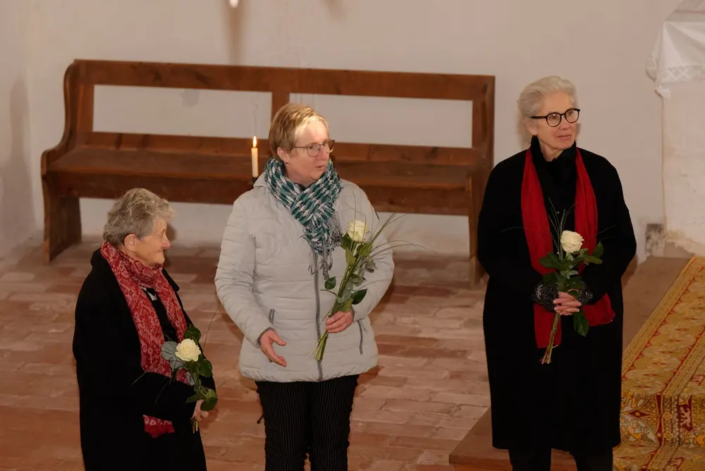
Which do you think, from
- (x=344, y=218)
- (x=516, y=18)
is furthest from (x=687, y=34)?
(x=344, y=218)

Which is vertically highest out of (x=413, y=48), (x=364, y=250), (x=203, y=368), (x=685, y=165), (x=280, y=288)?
(x=413, y=48)

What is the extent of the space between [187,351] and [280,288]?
36 centimetres

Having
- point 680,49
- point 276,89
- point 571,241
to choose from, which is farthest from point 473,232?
point 571,241

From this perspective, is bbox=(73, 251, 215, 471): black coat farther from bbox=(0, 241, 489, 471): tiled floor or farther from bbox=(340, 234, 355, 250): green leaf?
bbox=(0, 241, 489, 471): tiled floor

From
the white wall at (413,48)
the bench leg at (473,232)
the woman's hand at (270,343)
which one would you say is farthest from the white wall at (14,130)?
the woman's hand at (270,343)

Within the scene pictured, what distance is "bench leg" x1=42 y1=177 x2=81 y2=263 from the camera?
807 centimetres

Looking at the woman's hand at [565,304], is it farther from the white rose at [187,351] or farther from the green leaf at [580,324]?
the white rose at [187,351]

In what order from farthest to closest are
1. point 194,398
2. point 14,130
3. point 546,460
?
point 14,130
point 546,460
point 194,398

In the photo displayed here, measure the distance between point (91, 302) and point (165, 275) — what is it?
1.12 ft

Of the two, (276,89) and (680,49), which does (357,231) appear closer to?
(680,49)

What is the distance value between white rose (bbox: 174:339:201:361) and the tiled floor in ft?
4.96

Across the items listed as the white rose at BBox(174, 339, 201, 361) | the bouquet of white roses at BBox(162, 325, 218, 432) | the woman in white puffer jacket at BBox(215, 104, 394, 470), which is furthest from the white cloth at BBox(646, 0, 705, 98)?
the white rose at BBox(174, 339, 201, 361)

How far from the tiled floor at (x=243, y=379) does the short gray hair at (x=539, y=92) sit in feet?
5.67

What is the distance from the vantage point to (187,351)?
355 cm
